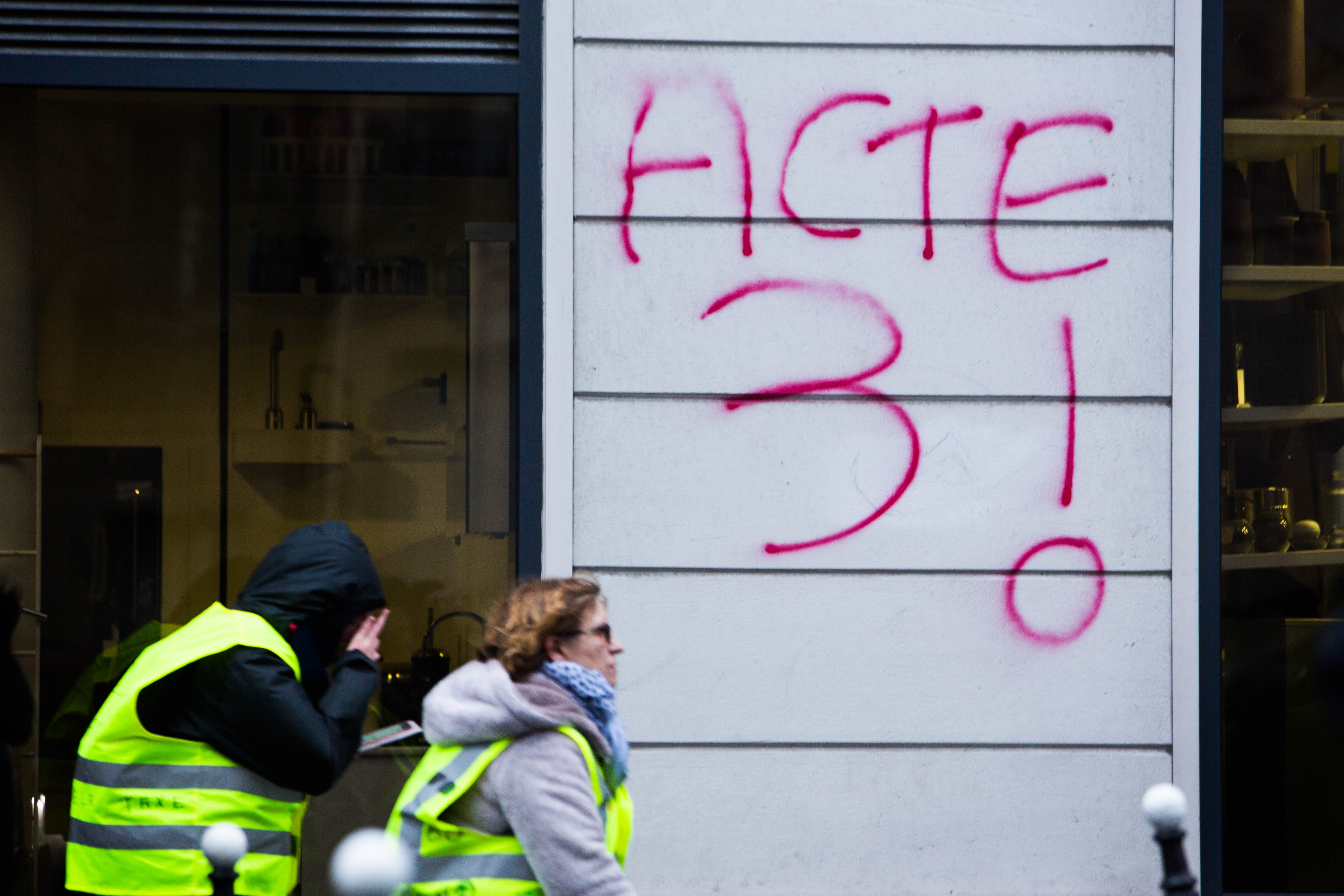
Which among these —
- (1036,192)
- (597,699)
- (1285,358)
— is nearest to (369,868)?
(597,699)

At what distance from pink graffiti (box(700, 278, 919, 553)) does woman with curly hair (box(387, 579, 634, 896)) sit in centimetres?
150

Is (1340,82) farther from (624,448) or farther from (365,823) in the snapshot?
(365,823)

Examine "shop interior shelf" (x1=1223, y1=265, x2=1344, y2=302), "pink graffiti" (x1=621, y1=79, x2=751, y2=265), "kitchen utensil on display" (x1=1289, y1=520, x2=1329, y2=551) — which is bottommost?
"kitchen utensil on display" (x1=1289, y1=520, x2=1329, y2=551)

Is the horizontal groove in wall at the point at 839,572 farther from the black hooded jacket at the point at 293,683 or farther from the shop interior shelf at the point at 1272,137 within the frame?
the shop interior shelf at the point at 1272,137

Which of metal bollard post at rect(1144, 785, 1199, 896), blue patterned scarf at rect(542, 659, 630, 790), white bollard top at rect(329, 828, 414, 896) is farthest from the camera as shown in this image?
blue patterned scarf at rect(542, 659, 630, 790)

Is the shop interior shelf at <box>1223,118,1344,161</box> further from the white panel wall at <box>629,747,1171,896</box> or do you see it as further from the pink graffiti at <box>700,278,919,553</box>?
the white panel wall at <box>629,747,1171,896</box>

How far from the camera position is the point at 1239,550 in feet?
12.3

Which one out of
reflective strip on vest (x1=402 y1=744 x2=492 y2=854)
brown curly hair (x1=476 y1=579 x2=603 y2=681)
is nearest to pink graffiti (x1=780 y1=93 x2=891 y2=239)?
brown curly hair (x1=476 y1=579 x2=603 y2=681)

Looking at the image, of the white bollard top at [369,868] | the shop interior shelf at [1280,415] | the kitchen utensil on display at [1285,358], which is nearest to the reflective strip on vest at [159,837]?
the white bollard top at [369,868]

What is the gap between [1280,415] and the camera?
379cm

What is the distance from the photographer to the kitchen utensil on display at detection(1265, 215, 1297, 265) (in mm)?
3811

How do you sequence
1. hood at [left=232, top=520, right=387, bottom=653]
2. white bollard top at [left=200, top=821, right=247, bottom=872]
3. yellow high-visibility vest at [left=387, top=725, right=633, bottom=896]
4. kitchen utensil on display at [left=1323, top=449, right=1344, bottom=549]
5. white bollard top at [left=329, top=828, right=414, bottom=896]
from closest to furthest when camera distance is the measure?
white bollard top at [left=329, top=828, right=414, bottom=896]
white bollard top at [left=200, top=821, right=247, bottom=872]
yellow high-visibility vest at [left=387, top=725, right=633, bottom=896]
hood at [left=232, top=520, right=387, bottom=653]
kitchen utensil on display at [left=1323, top=449, right=1344, bottom=549]

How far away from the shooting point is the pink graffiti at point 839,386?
3639 mm

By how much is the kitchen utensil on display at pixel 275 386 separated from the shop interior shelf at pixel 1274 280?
2.73 m
